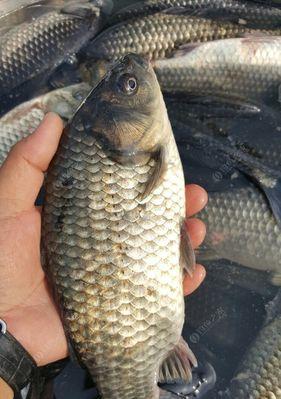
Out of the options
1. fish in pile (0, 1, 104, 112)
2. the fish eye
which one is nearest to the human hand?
the fish eye

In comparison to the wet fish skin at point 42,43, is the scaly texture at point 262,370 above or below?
below

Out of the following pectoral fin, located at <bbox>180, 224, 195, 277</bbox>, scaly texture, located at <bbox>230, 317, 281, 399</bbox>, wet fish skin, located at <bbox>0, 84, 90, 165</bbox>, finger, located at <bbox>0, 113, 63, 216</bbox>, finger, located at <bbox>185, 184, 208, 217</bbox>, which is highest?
finger, located at <bbox>0, 113, 63, 216</bbox>

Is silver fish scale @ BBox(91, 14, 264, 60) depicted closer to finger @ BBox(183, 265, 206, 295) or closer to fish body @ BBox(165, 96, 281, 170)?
fish body @ BBox(165, 96, 281, 170)

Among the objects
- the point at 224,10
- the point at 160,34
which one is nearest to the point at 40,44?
the point at 160,34

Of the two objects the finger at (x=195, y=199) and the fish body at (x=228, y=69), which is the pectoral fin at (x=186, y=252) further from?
the fish body at (x=228, y=69)

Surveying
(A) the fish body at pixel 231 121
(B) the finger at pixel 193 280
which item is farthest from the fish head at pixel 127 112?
(A) the fish body at pixel 231 121

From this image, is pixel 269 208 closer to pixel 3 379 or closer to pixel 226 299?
pixel 226 299
